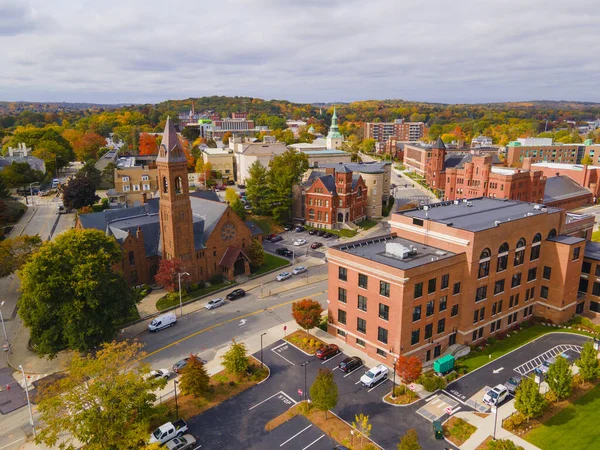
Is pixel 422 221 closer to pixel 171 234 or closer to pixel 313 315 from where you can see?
pixel 313 315

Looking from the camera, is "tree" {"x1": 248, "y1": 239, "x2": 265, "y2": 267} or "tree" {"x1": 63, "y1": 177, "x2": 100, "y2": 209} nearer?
"tree" {"x1": 248, "y1": 239, "x2": 265, "y2": 267}

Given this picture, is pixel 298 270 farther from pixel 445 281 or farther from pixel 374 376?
pixel 374 376

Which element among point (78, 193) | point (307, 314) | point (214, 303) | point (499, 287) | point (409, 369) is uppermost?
point (78, 193)

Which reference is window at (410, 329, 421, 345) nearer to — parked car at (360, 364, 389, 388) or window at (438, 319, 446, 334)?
window at (438, 319, 446, 334)

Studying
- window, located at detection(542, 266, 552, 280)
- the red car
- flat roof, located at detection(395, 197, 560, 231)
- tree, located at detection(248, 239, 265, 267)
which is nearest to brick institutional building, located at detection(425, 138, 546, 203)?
flat roof, located at detection(395, 197, 560, 231)

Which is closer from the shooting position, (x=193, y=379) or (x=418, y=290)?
(x=193, y=379)

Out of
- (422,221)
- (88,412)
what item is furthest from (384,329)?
(88,412)

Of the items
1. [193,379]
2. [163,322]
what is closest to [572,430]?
[193,379]
